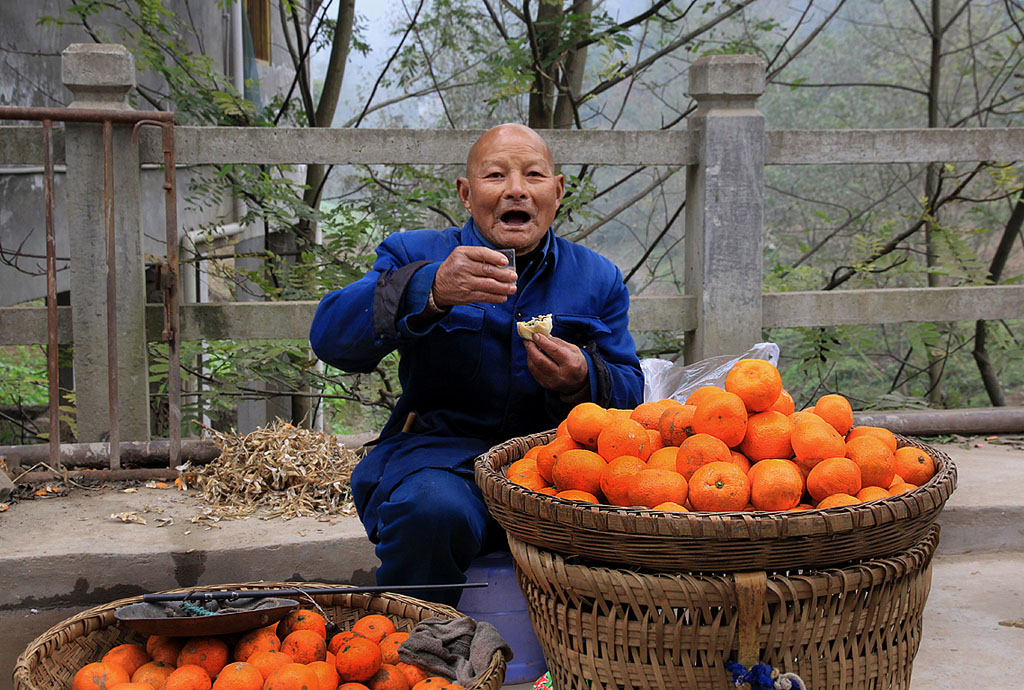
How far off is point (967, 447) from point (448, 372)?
8.94 ft

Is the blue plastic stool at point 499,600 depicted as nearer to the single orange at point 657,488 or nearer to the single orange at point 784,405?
the single orange at point 657,488

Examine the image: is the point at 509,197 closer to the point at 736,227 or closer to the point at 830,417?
the point at 830,417

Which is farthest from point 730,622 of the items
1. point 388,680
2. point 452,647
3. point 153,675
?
point 153,675

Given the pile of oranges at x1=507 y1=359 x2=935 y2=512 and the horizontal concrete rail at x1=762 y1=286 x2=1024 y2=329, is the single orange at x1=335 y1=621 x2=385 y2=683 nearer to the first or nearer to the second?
the pile of oranges at x1=507 y1=359 x2=935 y2=512

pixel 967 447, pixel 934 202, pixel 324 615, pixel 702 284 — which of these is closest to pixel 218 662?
pixel 324 615

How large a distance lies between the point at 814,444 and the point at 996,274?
4.51 m

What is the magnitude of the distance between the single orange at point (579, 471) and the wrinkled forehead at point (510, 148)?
86 cm

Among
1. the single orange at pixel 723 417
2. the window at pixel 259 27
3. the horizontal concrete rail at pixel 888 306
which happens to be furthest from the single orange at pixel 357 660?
the window at pixel 259 27

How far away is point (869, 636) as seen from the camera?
5.31 feet

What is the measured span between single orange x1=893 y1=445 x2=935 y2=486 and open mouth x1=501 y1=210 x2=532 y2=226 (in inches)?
40.8

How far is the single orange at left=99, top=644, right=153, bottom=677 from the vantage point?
1841 millimetres

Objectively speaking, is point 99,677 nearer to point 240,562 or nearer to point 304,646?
point 304,646

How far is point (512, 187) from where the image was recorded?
226 centimetres

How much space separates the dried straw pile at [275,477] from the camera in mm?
3180
